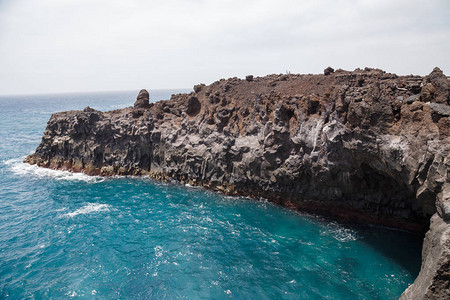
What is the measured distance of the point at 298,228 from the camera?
2917cm

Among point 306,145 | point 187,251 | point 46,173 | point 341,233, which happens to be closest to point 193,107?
point 306,145

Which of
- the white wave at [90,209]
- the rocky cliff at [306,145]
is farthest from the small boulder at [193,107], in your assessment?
the white wave at [90,209]

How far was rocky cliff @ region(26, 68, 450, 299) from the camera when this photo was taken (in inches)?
814

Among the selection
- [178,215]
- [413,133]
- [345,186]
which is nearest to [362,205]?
[345,186]

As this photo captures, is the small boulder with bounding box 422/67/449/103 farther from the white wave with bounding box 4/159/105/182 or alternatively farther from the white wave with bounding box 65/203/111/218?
the white wave with bounding box 4/159/105/182

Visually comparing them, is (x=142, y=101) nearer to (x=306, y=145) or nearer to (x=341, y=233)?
(x=306, y=145)

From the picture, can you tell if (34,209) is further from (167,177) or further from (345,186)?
(345,186)

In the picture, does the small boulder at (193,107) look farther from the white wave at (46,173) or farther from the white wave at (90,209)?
the white wave at (90,209)

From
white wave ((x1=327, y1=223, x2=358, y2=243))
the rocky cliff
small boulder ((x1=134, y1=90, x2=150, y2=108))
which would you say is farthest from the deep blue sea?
small boulder ((x1=134, y1=90, x2=150, y2=108))

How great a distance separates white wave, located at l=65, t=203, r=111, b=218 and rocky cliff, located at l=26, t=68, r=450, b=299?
427 inches

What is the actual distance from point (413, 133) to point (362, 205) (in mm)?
11449

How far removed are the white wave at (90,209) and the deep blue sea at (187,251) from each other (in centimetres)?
13

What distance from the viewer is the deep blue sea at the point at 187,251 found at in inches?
824

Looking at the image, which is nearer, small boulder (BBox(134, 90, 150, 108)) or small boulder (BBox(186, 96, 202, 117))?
small boulder (BBox(186, 96, 202, 117))
